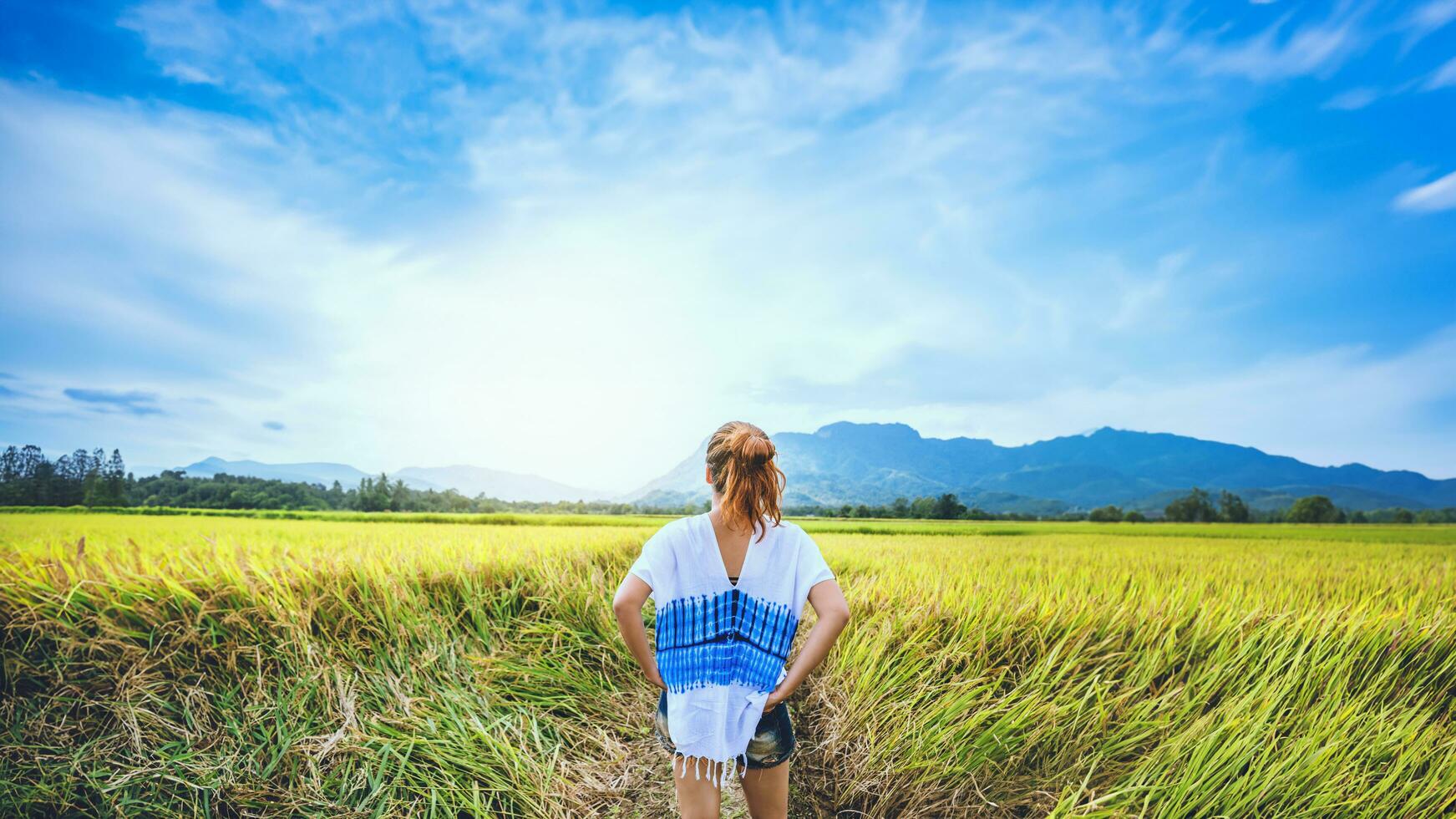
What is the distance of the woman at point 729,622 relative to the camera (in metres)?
2.16

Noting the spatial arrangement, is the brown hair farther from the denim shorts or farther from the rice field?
the rice field

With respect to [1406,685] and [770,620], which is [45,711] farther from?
[1406,685]

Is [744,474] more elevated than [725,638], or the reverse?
[744,474]

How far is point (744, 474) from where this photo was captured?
2.10m

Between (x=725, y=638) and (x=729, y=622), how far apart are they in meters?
0.06

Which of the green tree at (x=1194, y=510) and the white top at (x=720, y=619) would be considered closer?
the white top at (x=720, y=619)

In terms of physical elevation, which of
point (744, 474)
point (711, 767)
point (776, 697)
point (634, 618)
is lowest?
point (711, 767)

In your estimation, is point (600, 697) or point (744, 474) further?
point (600, 697)

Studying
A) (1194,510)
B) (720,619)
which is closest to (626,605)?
(720,619)

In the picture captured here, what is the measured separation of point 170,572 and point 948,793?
17.6 feet

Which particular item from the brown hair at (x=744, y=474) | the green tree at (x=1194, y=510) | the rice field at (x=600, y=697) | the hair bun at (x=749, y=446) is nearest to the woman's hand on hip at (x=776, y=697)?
the brown hair at (x=744, y=474)

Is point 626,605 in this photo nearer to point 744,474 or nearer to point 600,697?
point 744,474

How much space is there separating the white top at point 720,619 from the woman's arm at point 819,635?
3cm

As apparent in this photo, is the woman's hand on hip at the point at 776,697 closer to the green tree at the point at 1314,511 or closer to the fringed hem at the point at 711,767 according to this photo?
the fringed hem at the point at 711,767
